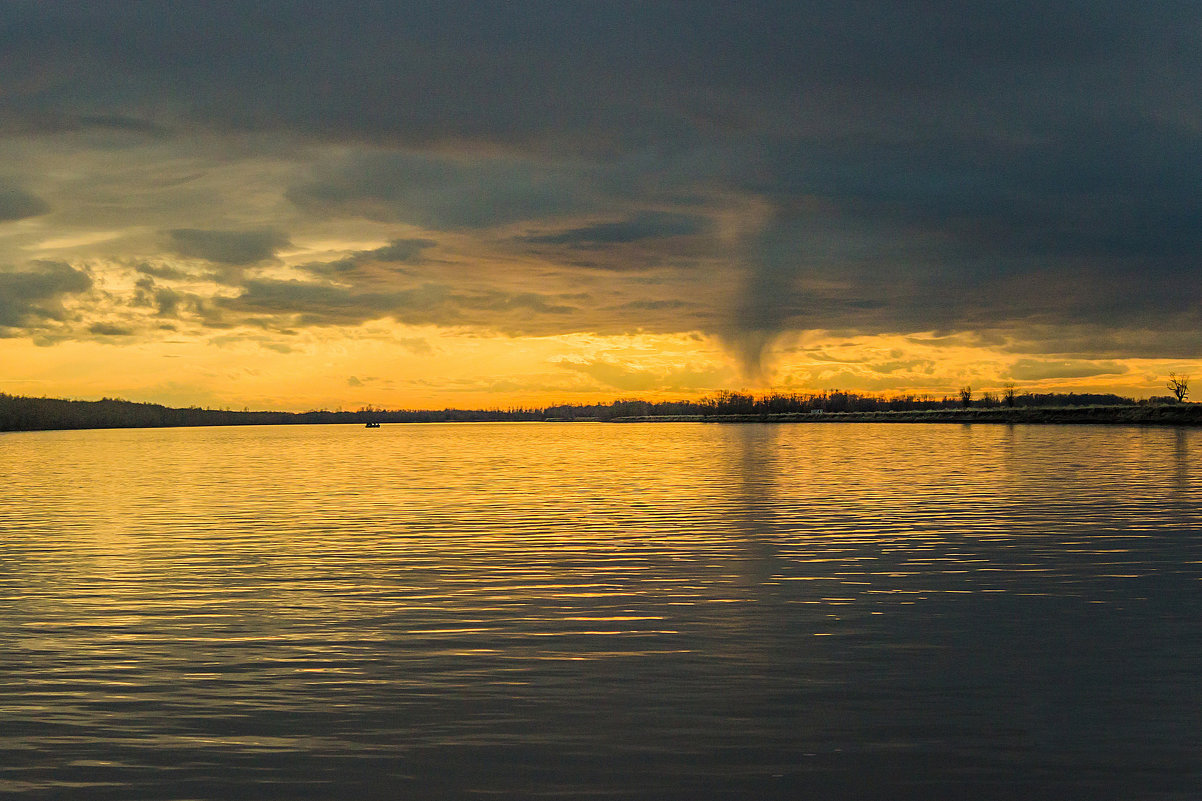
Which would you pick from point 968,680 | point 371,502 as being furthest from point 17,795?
point 371,502

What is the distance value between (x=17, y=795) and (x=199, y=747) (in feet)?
7.12

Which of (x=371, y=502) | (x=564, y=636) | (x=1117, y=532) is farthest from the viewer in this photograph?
(x=371, y=502)

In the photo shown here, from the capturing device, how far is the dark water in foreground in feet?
40.2

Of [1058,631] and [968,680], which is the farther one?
[1058,631]

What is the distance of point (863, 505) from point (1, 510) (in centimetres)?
4214

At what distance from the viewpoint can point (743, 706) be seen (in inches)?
582

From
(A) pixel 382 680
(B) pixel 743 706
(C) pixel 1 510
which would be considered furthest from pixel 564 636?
(C) pixel 1 510

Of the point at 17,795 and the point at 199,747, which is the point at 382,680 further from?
the point at 17,795

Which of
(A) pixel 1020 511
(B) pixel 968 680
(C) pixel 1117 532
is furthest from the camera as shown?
(A) pixel 1020 511

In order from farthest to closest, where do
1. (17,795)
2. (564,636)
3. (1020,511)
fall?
(1020,511) → (564,636) → (17,795)

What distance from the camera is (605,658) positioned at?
1789 centimetres

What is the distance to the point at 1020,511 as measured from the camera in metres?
44.5

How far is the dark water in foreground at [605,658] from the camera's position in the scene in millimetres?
12242

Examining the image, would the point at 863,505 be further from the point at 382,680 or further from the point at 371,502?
the point at 382,680
